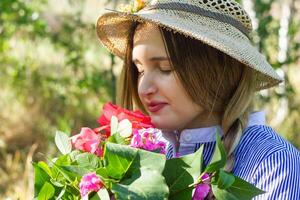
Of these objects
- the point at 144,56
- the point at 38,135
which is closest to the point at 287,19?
the point at 38,135

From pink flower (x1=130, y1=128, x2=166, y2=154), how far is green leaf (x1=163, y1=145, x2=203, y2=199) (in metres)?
0.23

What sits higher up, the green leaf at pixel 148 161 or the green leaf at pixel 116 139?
the green leaf at pixel 148 161

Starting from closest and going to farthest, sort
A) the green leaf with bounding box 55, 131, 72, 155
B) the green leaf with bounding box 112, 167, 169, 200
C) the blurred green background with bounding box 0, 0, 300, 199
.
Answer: the green leaf with bounding box 112, 167, 169, 200 → the green leaf with bounding box 55, 131, 72, 155 → the blurred green background with bounding box 0, 0, 300, 199

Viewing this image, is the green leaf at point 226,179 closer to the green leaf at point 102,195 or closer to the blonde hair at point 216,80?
the green leaf at point 102,195

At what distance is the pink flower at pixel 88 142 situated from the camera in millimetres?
1698

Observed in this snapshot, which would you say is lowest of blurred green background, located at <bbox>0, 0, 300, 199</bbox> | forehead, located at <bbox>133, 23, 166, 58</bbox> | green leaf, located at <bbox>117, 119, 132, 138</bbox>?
blurred green background, located at <bbox>0, 0, 300, 199</bbox>

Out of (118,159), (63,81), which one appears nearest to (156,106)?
(118,159)

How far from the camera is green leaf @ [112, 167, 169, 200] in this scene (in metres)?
1.31

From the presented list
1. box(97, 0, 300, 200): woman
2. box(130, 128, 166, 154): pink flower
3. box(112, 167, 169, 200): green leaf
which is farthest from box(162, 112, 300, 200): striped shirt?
box(112, 167, 169, 200): green leaf

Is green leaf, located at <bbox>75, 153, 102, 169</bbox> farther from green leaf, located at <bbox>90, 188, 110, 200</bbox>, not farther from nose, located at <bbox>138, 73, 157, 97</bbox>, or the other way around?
nose, located at <bbox>138, 73, 157, 97</bbox>

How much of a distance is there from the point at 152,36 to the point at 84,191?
682 mm

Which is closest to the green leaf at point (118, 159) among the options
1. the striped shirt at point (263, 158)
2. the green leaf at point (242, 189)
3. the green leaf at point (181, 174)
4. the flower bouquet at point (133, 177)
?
the flower bouquet at point (133, 177)

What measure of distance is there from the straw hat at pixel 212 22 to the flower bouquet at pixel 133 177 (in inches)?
16.0

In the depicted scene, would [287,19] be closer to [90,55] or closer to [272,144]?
[90,55]
